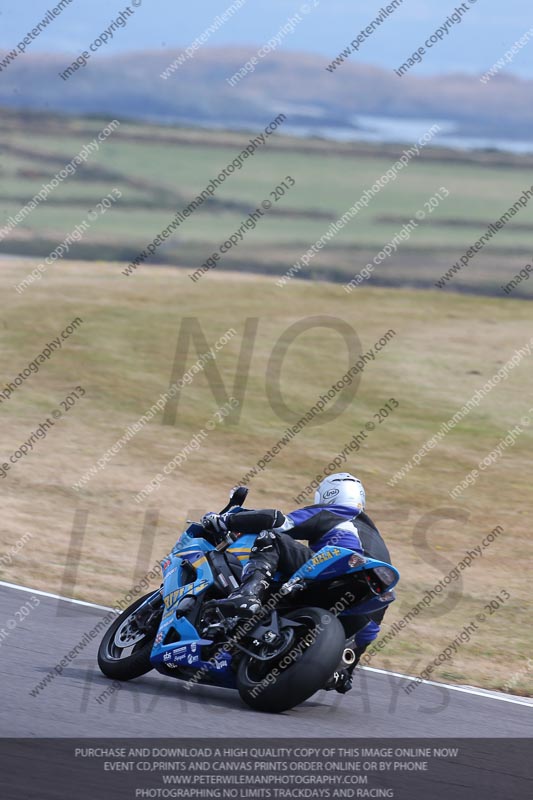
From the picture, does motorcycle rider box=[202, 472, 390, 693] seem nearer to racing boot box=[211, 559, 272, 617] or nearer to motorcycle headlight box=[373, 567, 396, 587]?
racing boot box=[211, 559, 272, 617]

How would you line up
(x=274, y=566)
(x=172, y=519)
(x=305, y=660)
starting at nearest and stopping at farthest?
(x=305, y=660) → (x=274, y=566) → (x=172, y=519)

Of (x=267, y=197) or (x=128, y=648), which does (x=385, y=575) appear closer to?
(x=128, y=648)

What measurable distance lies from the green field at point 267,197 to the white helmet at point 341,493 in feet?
78.9

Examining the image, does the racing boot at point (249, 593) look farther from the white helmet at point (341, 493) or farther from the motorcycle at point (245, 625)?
the white helmet at point (341, 493)

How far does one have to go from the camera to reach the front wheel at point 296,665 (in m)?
6.87

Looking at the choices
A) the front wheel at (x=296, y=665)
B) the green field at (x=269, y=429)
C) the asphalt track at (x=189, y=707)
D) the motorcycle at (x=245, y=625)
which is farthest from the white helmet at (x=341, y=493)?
Result: the green field at (x=269, y=429)

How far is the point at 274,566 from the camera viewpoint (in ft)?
24.5

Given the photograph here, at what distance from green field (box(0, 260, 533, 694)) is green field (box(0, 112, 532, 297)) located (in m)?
4.45

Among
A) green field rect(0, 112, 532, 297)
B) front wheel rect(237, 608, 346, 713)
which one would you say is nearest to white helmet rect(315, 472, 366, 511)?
front wheel rect(237, 608, 346, 713)

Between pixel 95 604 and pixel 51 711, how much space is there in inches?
142

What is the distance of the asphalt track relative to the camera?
262 inches
